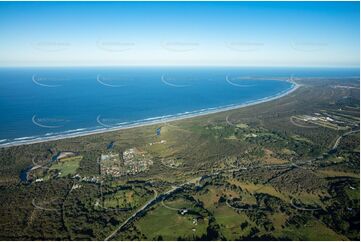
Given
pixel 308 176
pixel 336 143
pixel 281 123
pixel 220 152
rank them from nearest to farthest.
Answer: pixel 308 176 → pixel 220 152 → pixel 336 143 → pixel 281 123

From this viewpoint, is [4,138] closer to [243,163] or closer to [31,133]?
[31,133]

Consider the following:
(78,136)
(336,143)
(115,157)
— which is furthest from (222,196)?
(78,136)

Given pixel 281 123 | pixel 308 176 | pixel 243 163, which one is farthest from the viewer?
pixel 281 123

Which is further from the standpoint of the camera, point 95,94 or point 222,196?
point 95,94

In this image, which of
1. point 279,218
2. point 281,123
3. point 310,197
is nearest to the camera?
point 279,218

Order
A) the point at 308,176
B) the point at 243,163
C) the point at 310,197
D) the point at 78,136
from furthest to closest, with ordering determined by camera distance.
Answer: the point at 78,136 → the point at 243,163 → the point at 308,176 → the point at 310,197

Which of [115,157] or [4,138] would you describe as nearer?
[115,157]

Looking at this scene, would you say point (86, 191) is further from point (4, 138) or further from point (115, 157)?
point (4, 138)

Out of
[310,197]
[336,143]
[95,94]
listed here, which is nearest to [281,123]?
[336,143]
